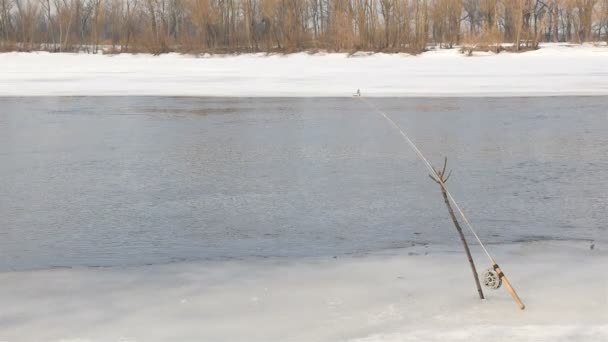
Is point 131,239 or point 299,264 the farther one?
point 131,239

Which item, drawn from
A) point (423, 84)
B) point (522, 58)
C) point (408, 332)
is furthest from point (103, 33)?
point (408, 332)

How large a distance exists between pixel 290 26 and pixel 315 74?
423 inches

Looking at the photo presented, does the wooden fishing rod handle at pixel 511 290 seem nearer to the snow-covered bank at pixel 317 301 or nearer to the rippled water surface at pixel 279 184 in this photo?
the snow-covered bank at pixel 317 301

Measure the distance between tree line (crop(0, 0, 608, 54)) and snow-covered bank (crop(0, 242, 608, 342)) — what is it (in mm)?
26388

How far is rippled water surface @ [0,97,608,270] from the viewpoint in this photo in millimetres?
6039

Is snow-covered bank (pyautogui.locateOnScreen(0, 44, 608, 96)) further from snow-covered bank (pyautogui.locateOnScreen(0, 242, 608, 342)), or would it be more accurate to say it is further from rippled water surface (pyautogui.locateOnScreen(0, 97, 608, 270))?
snow-covered bank (pyautogui.locateOnScreen(0, 242, 608, 342))

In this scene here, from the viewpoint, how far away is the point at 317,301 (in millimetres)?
4543

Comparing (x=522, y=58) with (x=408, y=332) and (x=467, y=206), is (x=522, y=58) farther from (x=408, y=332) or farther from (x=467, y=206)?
(x=408, y=332)

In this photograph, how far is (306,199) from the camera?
7.36m

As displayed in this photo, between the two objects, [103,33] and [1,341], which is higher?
[103,33]

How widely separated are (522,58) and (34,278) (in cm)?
2521

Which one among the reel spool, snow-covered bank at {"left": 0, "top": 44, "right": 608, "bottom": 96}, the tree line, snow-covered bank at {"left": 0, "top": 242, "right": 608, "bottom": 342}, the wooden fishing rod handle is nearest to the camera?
snow-covered bank at {"left": 0, "top": 242, "right": 608, "bottom": 342}

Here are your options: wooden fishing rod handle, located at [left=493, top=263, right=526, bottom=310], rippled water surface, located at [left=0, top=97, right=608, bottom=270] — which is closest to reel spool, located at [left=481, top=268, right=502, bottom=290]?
wooden fishing rod handle, located at [left=493, top=263, right=526, bottom=310]

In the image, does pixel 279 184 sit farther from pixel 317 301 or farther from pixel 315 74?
pixel 315 74
